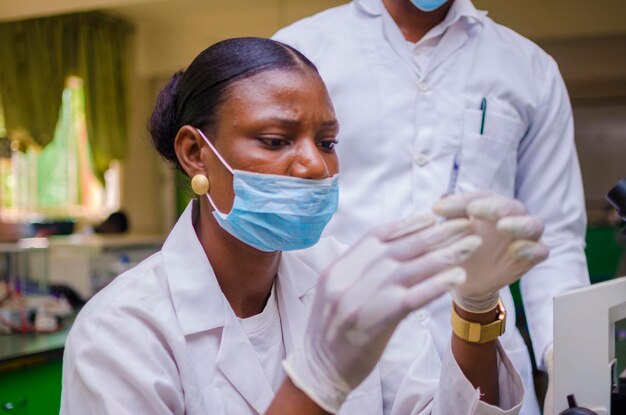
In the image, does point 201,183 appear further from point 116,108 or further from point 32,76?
point 116,108

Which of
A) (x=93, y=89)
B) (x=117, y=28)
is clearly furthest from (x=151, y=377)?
(x=117, y=28)

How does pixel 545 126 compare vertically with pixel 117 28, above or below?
above

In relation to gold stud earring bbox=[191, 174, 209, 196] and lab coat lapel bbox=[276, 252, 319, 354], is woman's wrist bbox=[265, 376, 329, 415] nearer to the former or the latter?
lab coat lapel bbox=[276, 252, 319, 354]

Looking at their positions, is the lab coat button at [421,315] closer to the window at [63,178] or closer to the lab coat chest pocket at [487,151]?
the lab coat chest pocket at [487,151]

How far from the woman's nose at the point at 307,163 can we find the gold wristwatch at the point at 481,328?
0.30 meters

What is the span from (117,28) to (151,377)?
252 inches

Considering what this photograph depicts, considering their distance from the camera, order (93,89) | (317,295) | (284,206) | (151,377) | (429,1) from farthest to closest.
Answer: (93,89), (429,1), (284,206), (151,377), (317,295)

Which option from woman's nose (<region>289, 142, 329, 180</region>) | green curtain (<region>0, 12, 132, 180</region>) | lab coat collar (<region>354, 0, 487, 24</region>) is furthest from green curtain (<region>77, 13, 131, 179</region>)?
woman's nose (<region>289, 142, 329, 180</region>)

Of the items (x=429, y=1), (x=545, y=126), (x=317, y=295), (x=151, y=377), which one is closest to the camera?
(x=317, y=295)

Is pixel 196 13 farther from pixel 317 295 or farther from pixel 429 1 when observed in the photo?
pixel 317 295

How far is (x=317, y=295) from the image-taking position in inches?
28.5

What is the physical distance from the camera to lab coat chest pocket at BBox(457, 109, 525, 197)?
1.40 meters

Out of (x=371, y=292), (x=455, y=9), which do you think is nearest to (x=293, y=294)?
(x=371, y=292)

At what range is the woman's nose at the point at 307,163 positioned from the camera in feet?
3.35
